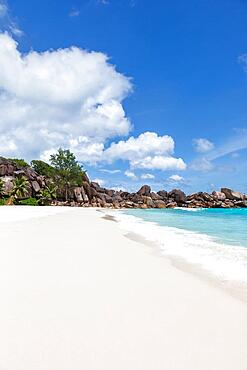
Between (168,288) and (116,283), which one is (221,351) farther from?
(116,283)

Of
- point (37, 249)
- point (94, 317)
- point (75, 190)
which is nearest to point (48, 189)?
point (75, 190)

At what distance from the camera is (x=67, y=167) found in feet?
236

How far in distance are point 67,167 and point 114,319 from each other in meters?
70.1

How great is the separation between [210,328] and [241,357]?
0.62m

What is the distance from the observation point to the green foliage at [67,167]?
71188mm

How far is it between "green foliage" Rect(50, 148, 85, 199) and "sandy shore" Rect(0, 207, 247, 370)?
66142mm

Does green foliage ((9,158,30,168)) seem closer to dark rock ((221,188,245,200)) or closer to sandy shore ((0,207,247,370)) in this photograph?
dark rock ((221,188,245,200))

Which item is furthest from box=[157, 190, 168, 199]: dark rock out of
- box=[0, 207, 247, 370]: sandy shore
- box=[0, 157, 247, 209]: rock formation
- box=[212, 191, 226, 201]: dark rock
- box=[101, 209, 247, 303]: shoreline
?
box=[0, 207, 247, 370]: sandy shore

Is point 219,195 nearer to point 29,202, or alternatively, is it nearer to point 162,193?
point 162,193

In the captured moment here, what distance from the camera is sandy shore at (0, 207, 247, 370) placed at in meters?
2.62

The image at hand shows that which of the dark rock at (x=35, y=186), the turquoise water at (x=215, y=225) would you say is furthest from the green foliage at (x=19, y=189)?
the turquoise water at (x=215, y=225)

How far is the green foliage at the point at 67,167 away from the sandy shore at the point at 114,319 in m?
66.1

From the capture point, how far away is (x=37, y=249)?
755 cm

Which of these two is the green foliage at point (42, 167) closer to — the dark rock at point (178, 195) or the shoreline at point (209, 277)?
the dark rock at point (178, 195)
